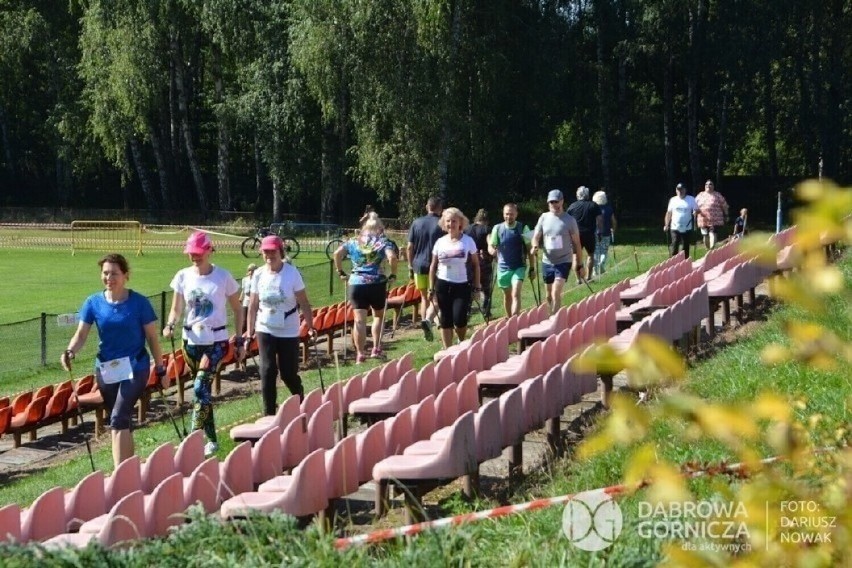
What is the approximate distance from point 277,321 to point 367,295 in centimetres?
342

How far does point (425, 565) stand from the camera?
496 centimetres

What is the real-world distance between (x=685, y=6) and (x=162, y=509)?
4272 centimetres

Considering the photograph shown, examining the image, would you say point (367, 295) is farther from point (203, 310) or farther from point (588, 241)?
point (588, 241)

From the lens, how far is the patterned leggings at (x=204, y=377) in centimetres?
1026

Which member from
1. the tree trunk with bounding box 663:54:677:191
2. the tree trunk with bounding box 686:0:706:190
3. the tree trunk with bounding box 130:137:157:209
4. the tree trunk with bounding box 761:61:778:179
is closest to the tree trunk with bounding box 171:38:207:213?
→ the tree trunk with bounding box 130:137:157:209

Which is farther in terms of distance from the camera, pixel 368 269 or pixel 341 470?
pixel 368 269

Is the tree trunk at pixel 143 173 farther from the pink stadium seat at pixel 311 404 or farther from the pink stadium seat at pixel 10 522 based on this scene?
the pink stadium seat at pixel 10 522

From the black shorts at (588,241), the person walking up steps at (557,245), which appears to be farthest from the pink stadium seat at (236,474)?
the black shorts at (588,241)

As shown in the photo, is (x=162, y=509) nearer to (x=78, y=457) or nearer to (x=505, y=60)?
(x=78, y=457)

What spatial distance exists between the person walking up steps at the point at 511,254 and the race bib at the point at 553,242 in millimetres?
611

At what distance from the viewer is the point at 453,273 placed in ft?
46.1

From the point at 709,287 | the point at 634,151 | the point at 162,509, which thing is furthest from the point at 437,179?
the point at 162,509

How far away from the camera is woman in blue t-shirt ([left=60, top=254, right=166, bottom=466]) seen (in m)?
9.66

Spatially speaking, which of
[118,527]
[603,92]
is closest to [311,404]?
[118,527]
